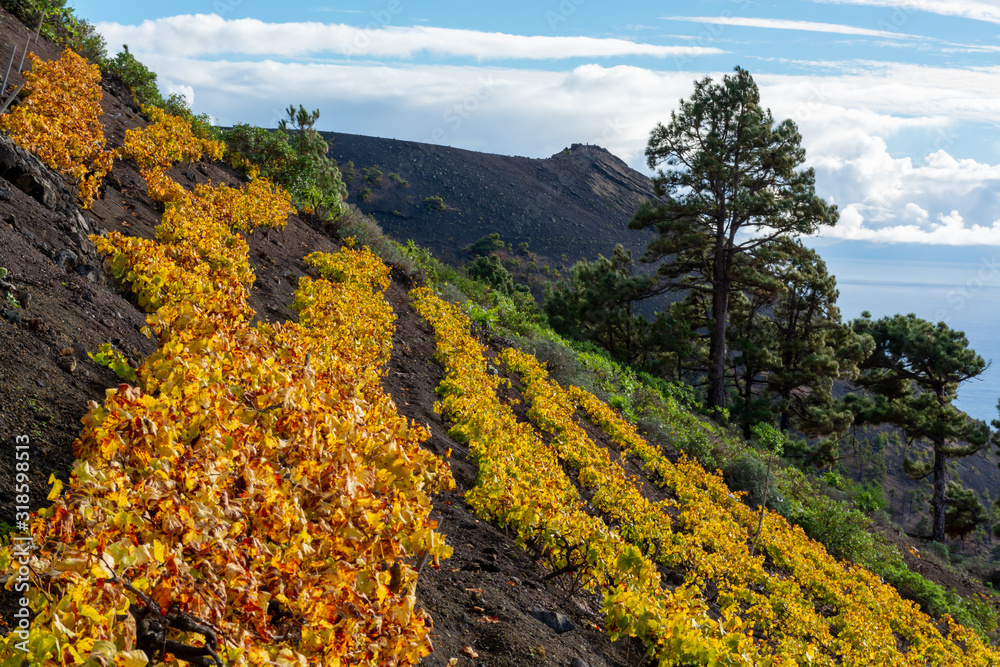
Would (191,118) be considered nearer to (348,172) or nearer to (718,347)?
(718,347)

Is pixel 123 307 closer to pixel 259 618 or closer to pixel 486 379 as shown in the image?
pixel 259 618

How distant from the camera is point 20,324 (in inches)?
141

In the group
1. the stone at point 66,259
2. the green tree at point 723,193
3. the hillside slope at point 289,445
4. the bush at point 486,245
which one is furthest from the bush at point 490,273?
the stone at point 66,259

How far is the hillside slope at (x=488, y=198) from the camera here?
227ft

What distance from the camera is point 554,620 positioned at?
410 cm

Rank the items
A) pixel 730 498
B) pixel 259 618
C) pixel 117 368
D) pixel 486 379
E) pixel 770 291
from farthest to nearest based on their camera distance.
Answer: pixel 770 291
pixel 730 498
pixel 486 379
pixel 117 368
pixel 259 618

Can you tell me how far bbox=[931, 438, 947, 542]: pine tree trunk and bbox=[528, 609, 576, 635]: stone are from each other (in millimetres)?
24990

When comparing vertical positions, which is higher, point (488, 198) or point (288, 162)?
point (488, 198)

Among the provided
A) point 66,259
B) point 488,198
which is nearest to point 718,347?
point 66,259

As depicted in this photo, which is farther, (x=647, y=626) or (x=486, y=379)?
(x=486, y=379)

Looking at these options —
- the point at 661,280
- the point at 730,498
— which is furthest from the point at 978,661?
the point at 661,280

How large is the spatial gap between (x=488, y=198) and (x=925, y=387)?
6000 centimetres

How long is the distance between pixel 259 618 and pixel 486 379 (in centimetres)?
659

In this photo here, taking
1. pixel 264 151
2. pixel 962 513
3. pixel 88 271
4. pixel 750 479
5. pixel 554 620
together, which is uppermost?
pixel 264 151
